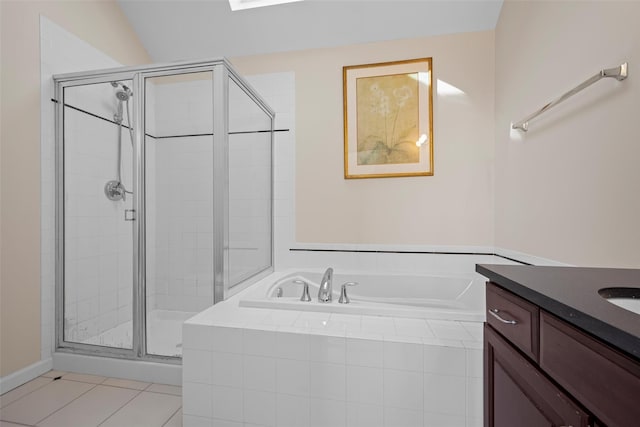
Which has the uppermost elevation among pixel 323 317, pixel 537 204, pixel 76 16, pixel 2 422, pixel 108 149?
pixel 76 16

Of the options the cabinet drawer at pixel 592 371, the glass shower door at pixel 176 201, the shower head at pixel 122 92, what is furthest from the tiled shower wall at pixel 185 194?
the cabinet drawer at pixel 592 371

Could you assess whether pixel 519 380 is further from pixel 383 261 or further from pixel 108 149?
pixel 108 149

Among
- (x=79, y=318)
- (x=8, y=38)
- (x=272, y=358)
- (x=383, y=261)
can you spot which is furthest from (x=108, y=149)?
(x=383, y=261)

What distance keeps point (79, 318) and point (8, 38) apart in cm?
162

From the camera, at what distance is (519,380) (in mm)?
679

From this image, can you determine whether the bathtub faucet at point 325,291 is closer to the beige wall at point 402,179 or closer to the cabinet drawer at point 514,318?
the beige wall at point 402,179

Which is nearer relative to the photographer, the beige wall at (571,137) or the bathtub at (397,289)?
the beige wall at (571,137)

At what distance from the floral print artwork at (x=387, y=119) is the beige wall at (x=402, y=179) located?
0.50 feet

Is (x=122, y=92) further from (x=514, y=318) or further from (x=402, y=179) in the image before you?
(x=514, y=318)

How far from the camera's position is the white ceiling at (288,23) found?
6.92 ft

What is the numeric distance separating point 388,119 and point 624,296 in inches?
72.7

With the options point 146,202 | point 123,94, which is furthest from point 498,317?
point 123,94

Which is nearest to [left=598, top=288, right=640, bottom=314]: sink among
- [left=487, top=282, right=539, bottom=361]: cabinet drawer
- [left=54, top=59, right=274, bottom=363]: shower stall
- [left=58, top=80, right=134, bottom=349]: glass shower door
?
[left=487, top=282, right=539, bottom=361]: cabinet drawer

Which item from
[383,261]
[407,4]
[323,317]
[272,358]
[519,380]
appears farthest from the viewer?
[383,261]
